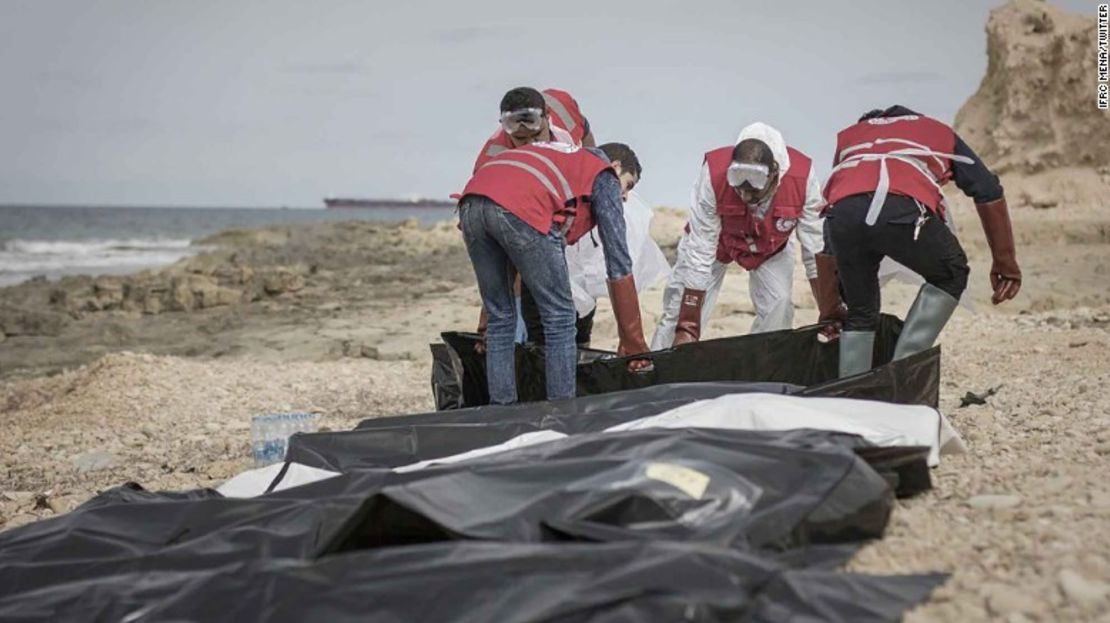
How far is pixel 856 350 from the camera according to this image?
18.6 ft

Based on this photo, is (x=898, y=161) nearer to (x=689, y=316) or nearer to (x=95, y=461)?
(x=689, y=316)

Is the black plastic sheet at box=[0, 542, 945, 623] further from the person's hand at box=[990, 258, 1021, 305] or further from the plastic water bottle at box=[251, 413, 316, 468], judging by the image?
the person's hand at box=[990, 258, 1021, 305]

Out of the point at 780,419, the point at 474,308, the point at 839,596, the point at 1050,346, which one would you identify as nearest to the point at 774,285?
the point at 1050,346

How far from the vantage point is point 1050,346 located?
7949 mm

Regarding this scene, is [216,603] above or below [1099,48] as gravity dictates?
below

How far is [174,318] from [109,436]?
8.20m

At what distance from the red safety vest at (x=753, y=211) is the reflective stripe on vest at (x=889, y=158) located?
0.89 metres

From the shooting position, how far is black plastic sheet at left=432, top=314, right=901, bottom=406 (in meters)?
5.90

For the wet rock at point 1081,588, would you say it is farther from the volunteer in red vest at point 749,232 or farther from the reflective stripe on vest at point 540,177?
the volunteer in red vest at point 749,232

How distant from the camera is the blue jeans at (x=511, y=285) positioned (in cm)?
547

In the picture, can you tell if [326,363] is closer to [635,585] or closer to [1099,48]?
[635,585]

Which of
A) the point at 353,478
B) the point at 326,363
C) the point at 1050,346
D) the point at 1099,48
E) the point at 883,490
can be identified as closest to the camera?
the point at 883,490

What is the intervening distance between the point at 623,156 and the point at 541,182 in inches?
59.9

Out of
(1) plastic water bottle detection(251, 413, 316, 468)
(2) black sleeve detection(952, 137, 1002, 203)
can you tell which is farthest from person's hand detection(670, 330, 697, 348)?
(1) plastic water bottle detection(251, 413, 316, 468)
